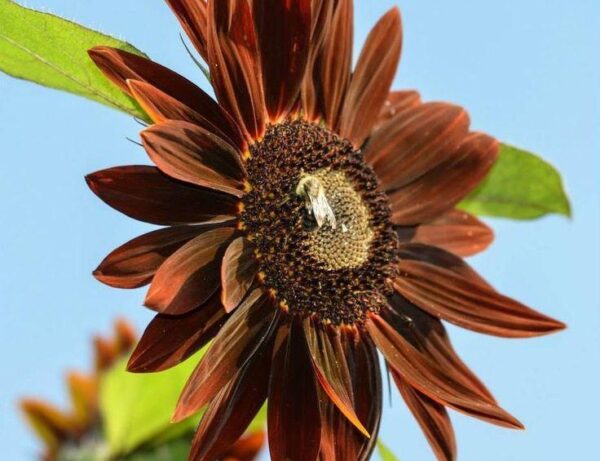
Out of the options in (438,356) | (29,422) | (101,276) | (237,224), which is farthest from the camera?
(29,422)

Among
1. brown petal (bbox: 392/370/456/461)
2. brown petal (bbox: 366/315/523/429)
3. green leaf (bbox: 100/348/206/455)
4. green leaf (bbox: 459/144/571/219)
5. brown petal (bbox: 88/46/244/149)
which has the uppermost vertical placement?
brown petal (bbox: 88/46/244/149)

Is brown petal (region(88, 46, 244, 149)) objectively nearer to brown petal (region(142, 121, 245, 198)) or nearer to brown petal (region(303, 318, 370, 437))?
brown petal (region(142, 121, 245, 198))

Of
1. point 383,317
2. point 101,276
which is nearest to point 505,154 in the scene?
point 383,317

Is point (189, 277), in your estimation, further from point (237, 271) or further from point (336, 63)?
point (336, 63)

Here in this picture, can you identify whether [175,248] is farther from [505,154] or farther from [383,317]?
[505,154]

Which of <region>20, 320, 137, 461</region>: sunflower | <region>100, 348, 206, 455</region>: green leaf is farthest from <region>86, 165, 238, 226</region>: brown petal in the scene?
<region>20, 320, 137, 461</region>: sunflower

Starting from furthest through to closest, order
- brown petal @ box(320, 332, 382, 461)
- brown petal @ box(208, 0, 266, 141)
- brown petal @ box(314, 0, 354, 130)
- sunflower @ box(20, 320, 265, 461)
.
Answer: sunflower @ box(20, 320, 265, 461) < brown petal @ box(314, 0, 354, 130) < brown petal @ box(320, 332, 382, 461) < brown petal @ box(208, 0, 266, 141)
